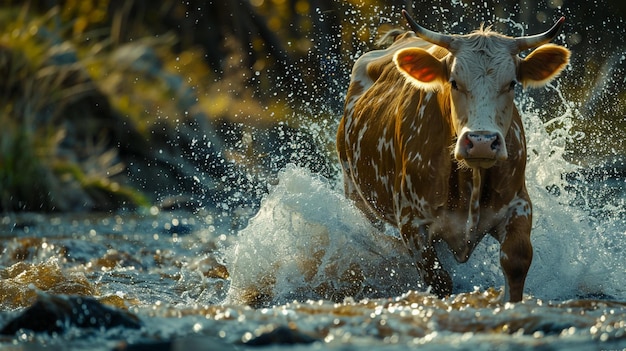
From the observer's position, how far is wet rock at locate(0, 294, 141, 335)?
201 inches

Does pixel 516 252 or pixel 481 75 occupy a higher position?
pixel 481 75

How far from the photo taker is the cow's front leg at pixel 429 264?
21.9 ft

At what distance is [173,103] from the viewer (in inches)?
→ 632

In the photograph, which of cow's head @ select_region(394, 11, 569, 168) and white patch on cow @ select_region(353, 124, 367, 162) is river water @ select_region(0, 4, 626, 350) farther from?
cow's head @ select_region(394, 11, 569, 168)

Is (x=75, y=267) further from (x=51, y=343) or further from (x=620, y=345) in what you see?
(x=620, y=345)

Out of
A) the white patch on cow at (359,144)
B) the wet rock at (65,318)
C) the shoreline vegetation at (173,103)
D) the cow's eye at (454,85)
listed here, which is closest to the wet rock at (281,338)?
the wet rock at (65,318)

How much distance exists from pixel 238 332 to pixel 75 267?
13.4ft

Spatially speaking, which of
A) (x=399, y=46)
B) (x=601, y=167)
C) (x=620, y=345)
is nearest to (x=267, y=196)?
(x=399, y=46)

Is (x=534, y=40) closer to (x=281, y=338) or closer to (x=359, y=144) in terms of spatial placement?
(x=359, y=144)

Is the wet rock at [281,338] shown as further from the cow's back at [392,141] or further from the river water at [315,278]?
the cow's back at [392,141]

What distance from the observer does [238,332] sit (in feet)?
16.6

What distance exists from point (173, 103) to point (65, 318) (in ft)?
36.3

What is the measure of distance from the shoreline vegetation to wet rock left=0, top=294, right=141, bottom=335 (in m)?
5.96

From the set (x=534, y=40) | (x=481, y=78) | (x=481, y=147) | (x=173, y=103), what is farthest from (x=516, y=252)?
(x=173, y=103)
